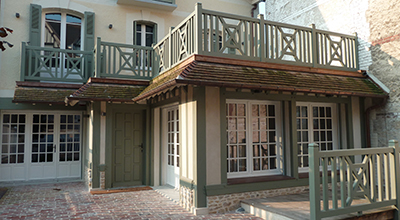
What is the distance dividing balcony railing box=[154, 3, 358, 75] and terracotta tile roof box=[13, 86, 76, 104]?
3284 millimetres

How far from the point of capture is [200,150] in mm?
6141

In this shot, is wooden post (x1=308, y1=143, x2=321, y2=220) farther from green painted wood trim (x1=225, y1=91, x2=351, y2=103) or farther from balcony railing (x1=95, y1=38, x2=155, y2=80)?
balcony railing (x1=95, y1=38, x2=155, y2=80)

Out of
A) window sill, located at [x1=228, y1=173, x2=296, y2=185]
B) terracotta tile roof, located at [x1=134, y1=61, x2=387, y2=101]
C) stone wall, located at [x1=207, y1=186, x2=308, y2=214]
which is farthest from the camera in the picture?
window sill, located at [x1=228, y1=173, x2=296, y2=185]

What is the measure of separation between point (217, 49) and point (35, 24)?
703cm

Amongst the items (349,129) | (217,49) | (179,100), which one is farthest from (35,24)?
(349,129)

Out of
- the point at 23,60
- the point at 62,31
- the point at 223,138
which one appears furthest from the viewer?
the point at 62,31

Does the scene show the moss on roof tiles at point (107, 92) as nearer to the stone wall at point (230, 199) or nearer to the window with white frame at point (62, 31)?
the window with white frame at point (62, 31)

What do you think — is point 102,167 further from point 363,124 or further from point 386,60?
point 386,60

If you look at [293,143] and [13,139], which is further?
[13,139]

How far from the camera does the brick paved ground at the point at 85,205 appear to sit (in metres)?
5.99

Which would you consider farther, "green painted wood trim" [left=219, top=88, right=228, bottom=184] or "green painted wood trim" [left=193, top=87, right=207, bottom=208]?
"green painted wood trim" [left=219, top=88, right=228, bottom=184]

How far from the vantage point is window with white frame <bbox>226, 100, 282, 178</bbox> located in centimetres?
695

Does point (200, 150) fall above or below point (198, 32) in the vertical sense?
below

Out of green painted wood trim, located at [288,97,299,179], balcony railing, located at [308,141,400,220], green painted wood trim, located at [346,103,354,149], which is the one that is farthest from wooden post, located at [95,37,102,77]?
green painted wood trim, located at [346,103,354,149]
